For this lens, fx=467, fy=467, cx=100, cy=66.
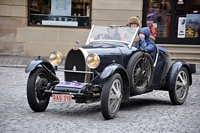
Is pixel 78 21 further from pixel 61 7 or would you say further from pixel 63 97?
pixel 63 97

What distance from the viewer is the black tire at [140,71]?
7867 millimetres

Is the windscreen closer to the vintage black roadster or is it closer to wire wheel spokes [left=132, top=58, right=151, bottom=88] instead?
the vintage black roadster

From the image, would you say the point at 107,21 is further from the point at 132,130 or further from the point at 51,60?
the point at 132,130

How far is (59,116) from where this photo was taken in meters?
7.33

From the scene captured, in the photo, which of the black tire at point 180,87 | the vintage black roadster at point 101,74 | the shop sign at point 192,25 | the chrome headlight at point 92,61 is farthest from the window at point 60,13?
the chrome headlight at point 92,61

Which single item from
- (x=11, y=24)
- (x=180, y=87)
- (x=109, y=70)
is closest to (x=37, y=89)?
(x=109, y=70)

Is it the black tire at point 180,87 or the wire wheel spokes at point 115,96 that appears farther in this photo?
the black tire at point 180,87

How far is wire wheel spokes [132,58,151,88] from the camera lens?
26.5 ft

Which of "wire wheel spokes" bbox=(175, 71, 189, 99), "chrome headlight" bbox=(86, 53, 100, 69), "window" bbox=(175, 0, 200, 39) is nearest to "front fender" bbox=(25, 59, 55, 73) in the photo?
"chrome headlight" bbox=(86, 53, 100, 69)

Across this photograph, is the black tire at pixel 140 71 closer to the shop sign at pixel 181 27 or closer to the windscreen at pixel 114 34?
the windscreen at pixel 114 34

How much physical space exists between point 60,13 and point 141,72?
8830 mm

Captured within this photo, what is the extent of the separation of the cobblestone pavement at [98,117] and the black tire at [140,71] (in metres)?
0.41

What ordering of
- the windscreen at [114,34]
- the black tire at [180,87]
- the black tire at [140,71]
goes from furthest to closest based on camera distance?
the black tire at [180,87], the windscreen at [114,34], the black tire at [140,71]

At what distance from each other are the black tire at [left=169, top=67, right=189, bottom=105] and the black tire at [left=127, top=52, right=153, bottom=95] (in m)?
0.61
